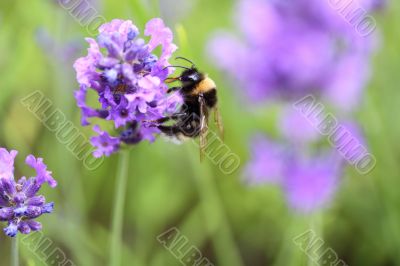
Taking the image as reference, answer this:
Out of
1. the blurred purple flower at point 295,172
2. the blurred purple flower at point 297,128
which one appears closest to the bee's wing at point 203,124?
the blurred purple flower at point 295,172

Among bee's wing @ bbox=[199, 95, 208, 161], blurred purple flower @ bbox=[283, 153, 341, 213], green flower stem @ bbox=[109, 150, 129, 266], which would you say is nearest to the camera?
green flower stem @ bbox=[109, 150, 129, 266]

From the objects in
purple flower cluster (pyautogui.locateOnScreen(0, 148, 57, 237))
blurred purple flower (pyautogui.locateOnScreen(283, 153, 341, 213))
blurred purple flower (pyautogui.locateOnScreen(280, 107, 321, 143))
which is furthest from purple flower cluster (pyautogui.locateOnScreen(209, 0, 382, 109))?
purple flower cluster (pyautogui.locateOnScreen(0, 148, 57, 237))

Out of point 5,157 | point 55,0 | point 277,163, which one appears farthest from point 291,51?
point 5,157

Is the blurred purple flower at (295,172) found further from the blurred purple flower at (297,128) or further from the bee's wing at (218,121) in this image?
the bee's wing at (218,121)

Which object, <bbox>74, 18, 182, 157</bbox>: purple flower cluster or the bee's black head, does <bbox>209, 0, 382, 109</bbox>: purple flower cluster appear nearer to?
the bee's black head

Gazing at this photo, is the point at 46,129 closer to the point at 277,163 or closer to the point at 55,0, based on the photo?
the point at 55,0

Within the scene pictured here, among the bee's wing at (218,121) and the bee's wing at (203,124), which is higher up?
the bee's wing at (218,121)
